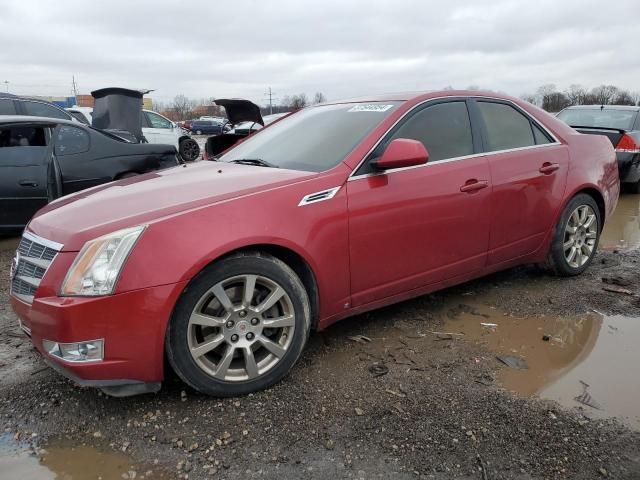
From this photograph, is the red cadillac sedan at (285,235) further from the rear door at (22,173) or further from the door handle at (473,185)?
the rear door at (22,173)

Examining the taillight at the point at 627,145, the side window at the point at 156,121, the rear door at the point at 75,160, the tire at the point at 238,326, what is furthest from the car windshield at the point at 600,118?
the side window at the point at 156,121

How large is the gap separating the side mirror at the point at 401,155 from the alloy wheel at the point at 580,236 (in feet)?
6.28

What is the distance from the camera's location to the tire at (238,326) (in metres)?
2.48

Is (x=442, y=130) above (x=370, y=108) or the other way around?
the other way around

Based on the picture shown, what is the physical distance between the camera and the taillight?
8.03 m

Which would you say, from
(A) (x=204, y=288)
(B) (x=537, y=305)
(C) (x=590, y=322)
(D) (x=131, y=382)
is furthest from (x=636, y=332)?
(D) (x=131, y=382)

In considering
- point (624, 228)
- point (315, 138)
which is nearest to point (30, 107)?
point (315, 138)

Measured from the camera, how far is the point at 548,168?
156 inches

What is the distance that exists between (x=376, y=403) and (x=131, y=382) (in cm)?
120

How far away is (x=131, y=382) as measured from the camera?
2430 mm

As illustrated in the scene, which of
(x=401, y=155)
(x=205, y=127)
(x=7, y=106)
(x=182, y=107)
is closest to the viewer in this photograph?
(x=401, y=155)

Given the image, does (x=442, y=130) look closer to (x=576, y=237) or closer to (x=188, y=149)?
(x=576, y=237)

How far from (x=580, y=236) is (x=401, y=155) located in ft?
7.59

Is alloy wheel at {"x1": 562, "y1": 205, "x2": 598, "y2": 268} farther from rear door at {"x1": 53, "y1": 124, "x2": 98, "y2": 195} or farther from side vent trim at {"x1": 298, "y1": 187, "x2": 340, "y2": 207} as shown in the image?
rear door at {"x1": 53, "y1": 124, "x2": 98, "y2": 195}
